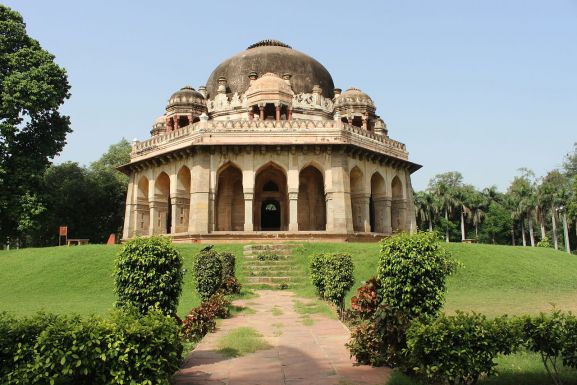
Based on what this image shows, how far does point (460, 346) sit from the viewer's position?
14.1 feet

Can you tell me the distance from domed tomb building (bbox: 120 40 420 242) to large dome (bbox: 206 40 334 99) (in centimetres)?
7

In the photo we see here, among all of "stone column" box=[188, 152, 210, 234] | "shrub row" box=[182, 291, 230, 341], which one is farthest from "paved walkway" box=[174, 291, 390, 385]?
"stone column" box=[188, 152, 210, 234]

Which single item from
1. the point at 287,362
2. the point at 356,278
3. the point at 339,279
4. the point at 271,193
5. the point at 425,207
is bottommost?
the point at 287,362

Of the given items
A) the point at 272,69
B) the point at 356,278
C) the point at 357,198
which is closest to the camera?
the point at 356,278

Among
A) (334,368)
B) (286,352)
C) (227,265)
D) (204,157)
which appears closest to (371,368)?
(334,368)

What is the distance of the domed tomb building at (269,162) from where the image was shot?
21062mm

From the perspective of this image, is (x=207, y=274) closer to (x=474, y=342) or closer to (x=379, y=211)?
(x=474, y=342)

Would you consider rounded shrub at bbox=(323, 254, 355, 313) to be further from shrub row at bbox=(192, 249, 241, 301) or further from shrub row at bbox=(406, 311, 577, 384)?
shrub row at bbox=(406, 311, 577, 384)

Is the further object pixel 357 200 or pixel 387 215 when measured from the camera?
pixel 387 215

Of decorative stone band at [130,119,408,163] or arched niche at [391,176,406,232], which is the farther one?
arched niche at [391,176,406,232]

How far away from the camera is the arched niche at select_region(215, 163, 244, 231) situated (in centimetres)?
2367

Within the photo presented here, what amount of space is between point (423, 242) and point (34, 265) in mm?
14128

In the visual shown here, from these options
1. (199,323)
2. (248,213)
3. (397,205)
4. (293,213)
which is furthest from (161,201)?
(199,323)

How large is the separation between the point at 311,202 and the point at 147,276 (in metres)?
18.3
